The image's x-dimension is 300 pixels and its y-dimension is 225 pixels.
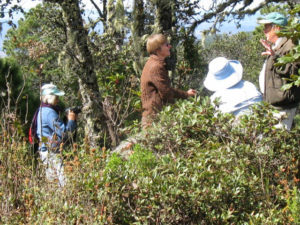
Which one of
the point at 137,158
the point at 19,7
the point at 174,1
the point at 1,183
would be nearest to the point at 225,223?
the point at 137,158

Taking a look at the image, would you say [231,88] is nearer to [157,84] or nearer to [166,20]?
[157,84]

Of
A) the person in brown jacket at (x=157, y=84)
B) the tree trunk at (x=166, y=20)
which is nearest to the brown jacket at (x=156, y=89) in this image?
the person in brown jacket at (x=157, y=84)

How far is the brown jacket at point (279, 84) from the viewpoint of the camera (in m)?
3.68

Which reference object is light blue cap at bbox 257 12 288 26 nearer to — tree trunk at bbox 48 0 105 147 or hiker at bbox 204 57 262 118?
hiker at bbox 204 57 262 118

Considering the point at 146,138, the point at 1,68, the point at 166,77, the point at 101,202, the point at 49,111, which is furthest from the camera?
the point at 1,68

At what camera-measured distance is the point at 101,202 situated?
2.68 metres

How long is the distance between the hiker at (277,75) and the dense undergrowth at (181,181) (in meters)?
0.35

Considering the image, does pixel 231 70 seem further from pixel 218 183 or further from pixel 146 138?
pixel 218 183

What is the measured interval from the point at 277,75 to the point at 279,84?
78mm

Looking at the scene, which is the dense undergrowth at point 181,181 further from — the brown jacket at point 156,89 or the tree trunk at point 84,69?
the tree trunk at point 84,69

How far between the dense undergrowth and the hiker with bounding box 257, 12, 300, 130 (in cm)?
35

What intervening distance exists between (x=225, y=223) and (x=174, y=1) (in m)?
5.41

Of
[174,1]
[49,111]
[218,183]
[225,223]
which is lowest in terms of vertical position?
[225,223]

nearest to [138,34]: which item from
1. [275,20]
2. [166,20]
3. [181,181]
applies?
[166,20]
